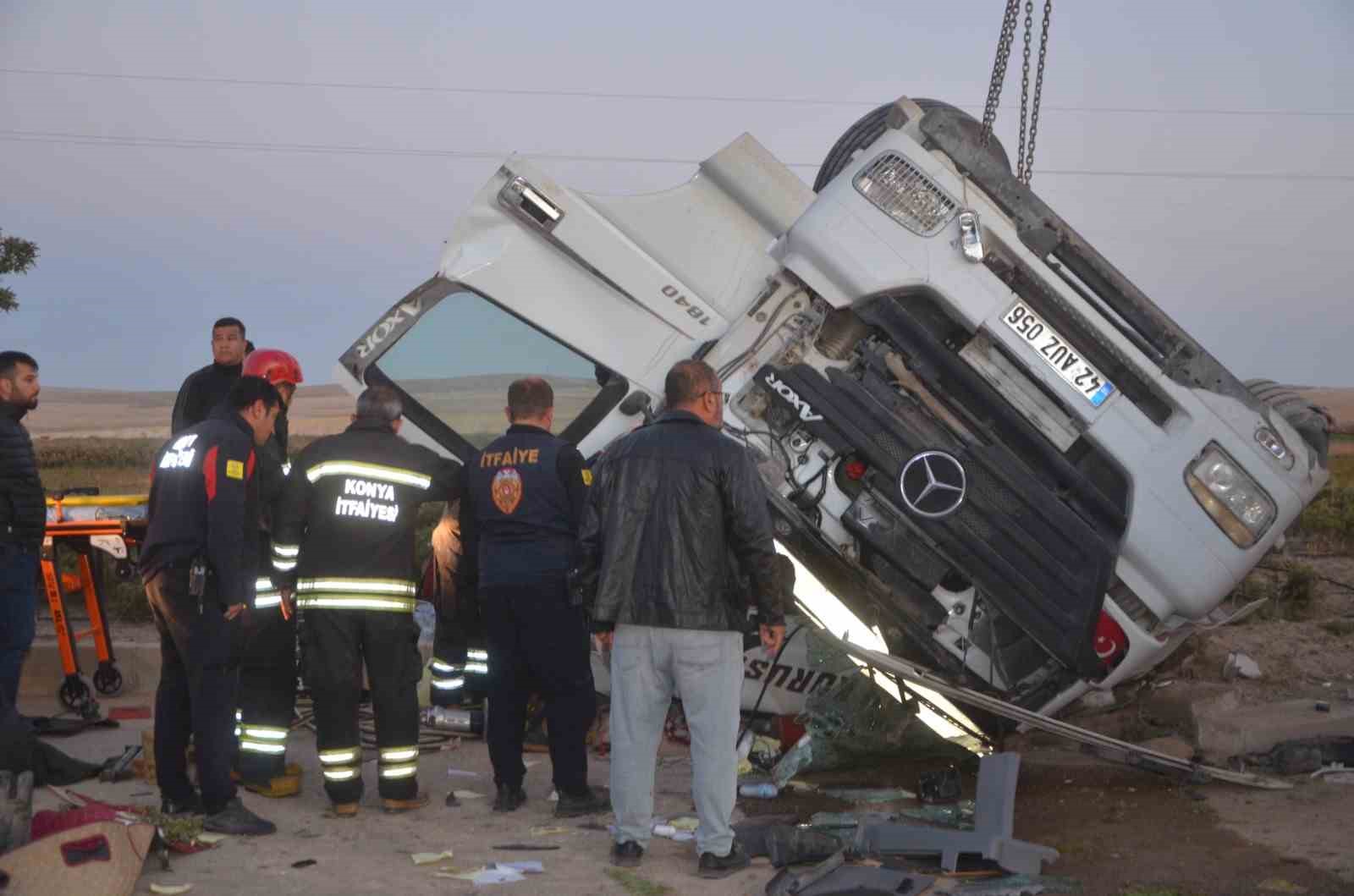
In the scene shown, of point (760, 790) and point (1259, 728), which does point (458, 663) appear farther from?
point (1259, 728)

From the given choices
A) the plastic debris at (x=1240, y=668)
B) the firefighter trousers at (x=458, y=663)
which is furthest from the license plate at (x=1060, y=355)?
the plastic debris at (x=1240, y=668)

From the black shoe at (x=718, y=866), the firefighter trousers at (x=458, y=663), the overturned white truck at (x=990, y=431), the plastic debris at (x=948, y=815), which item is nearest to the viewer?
the black shoe at (x=718, y=866)

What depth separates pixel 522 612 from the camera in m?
6.04

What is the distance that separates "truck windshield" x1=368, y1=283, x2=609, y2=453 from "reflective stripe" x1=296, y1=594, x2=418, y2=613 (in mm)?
1119

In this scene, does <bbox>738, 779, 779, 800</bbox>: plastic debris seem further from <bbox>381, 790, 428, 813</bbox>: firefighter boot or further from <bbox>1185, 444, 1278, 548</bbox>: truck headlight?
<bbox>1185, 444, 1278, 548</bbox>: truck headlight

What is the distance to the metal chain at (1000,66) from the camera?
6.56 meters

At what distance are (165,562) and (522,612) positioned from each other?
1.35 meters

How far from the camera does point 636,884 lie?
16.1 ft

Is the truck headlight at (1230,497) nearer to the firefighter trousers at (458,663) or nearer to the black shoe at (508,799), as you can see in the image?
the black shoe at (508,799)

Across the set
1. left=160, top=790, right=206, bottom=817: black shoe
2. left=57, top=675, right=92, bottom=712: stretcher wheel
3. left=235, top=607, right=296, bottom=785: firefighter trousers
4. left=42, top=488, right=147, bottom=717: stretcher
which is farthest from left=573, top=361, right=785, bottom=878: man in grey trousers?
left=57, top=675, right=92, bottom=712: stretcher wheel

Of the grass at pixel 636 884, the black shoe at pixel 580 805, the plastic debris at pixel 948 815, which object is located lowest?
the grass at pixel 636 884

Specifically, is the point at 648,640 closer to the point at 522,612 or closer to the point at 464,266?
the point at 522,612

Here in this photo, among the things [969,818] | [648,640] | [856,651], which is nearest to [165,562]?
[648,640]

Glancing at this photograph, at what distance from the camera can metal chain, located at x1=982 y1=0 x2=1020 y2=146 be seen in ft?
21.5
